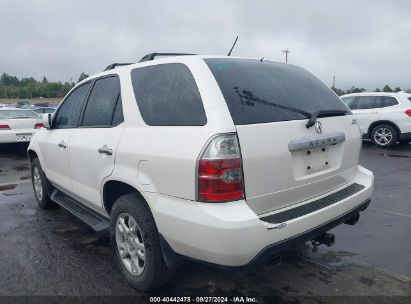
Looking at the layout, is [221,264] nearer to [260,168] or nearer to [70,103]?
[260,168]

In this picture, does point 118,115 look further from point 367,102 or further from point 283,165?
point 367,102

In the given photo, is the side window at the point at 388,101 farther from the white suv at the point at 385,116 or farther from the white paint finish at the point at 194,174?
the white paint finish at the point at 194,174

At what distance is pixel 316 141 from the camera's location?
102 inches

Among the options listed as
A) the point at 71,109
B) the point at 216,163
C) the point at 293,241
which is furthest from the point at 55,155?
the point at 293,241

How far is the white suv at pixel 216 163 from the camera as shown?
2.20 metres

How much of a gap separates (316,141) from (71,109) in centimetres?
279

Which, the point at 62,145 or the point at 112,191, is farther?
the point at 62,145

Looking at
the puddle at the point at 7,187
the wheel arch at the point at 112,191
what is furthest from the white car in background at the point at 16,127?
the wheel arch at the point at 112,191

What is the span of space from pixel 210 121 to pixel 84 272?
1941 millimetres

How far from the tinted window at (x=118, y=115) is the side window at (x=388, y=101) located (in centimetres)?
988

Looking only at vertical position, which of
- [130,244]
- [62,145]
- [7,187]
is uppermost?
[62,145]

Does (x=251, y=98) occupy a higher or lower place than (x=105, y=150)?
higher

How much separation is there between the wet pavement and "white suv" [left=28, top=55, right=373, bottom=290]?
37cm

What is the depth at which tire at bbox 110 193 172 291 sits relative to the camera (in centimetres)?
259
